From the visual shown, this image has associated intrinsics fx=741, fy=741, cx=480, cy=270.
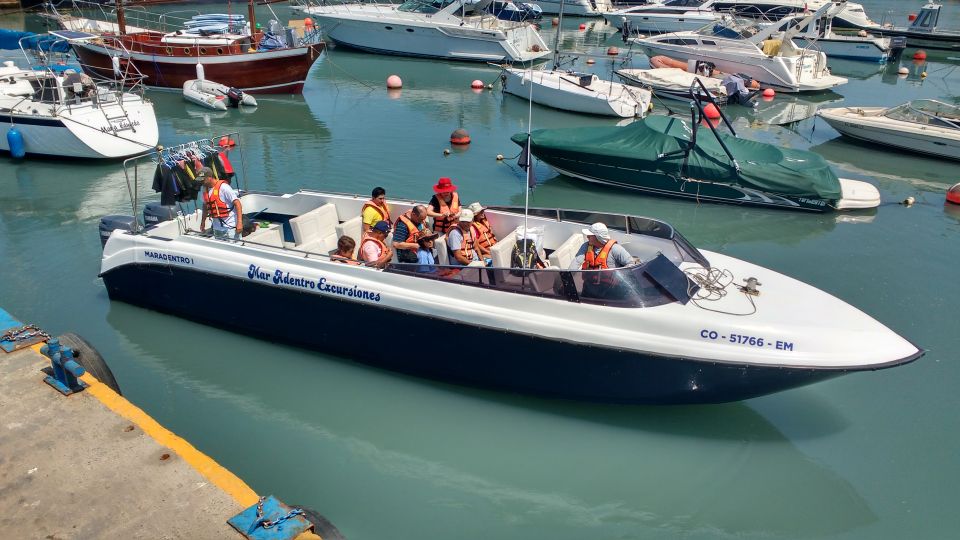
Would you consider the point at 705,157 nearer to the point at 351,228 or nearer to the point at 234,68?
the point at 351,228

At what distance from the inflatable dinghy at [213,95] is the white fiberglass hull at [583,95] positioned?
29.8 feet

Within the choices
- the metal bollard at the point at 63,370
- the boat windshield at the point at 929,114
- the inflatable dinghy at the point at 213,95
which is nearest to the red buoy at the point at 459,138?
the inflatable dinghy at the point at 213,95

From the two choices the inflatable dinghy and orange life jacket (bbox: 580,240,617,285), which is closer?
orange life jacket (bbox: 580,240,617,285)

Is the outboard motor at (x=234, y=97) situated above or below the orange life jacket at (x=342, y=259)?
above

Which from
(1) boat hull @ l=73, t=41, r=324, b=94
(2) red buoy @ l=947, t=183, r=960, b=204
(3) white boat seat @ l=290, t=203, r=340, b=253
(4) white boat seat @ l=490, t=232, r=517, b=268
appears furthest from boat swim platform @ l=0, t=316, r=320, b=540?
(1) boat hull @ l=73, t=41, r=324, b=94

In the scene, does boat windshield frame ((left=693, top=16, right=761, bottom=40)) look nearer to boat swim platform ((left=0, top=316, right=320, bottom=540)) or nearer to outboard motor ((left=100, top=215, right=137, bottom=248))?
outboard motor ((left=100, top=215, right=137, bottom=248))

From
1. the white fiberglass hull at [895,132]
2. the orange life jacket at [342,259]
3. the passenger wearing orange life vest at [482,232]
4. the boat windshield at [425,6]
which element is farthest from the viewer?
the boat windshield at [425,6]

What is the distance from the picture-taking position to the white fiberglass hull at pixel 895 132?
63.0ft

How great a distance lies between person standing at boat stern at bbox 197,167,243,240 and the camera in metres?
9.76

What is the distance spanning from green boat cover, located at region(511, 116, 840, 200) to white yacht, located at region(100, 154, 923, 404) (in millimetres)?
6566

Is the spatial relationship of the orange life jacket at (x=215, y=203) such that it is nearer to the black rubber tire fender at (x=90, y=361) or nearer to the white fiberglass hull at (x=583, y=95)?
the black rubber tire fender at (x=90, y=361)

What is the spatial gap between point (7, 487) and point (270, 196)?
625cm

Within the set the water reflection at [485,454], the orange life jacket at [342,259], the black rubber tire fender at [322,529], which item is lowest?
the water reflection at [485,454]

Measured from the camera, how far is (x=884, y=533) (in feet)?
22.9
